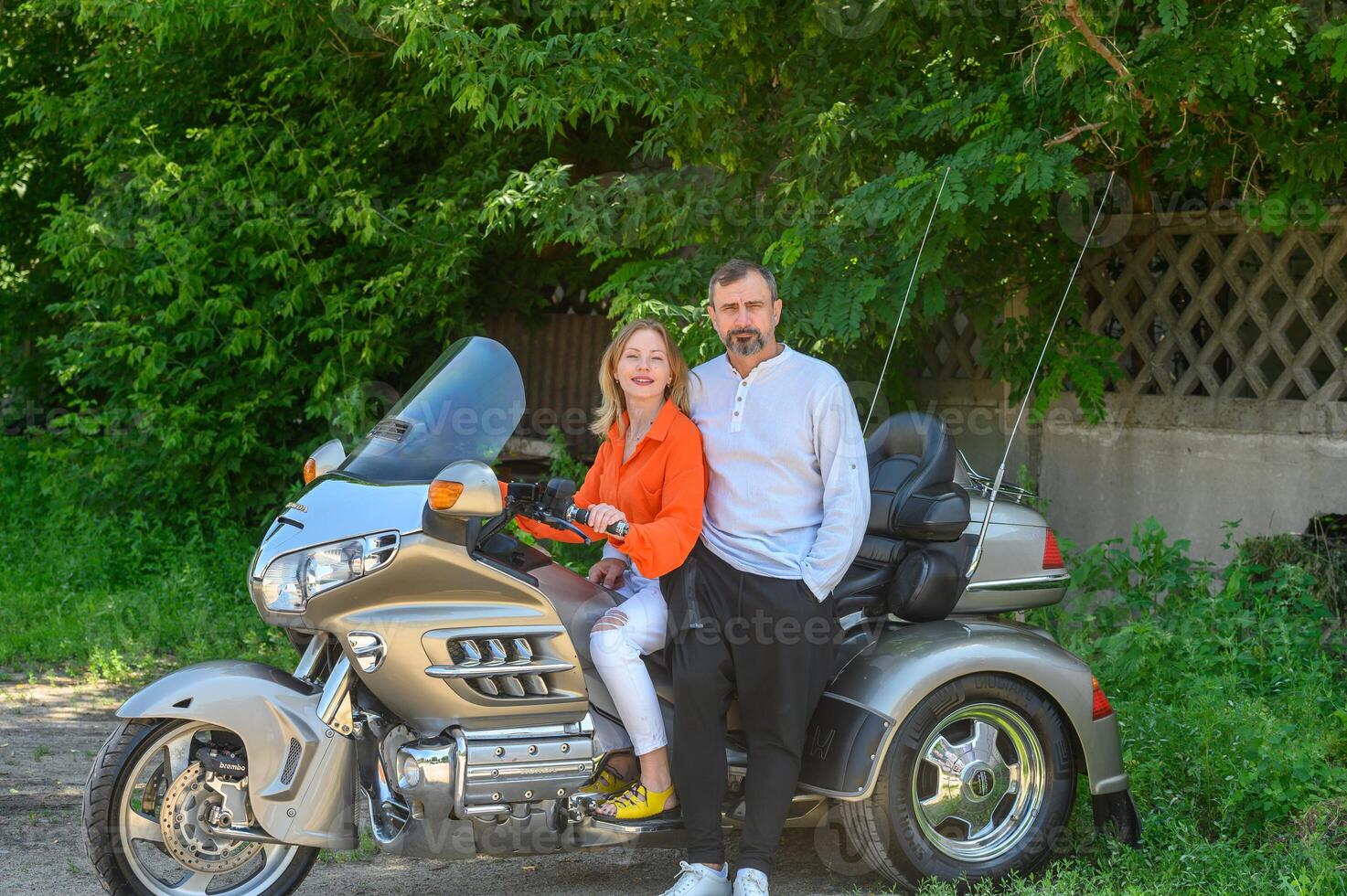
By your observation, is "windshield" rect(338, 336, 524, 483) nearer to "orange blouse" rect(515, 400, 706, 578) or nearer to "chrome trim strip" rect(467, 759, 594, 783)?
"orange blouse" rect(515, 400, 706, 578)

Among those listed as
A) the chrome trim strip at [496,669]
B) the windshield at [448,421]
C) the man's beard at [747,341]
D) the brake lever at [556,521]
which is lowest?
the chrome trim strip at [496,669]

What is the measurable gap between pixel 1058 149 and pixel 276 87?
5431mm

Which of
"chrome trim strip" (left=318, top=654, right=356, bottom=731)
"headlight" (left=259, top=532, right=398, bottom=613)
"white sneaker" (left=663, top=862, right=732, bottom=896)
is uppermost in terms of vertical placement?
"headlight" (left=259, top=532, right=398, bottom=613)

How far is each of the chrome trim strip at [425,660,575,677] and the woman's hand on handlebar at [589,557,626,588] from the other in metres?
0.50

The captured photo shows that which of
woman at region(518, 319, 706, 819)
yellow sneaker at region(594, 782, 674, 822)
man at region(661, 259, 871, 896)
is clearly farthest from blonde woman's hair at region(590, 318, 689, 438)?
yellow sneaker at region(594, 782, 674, 822)

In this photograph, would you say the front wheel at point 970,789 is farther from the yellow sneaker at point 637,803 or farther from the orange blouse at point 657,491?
the orange blouse at point 657,491

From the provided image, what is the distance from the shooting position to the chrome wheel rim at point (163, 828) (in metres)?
3.67

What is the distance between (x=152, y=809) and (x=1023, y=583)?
2601 mm

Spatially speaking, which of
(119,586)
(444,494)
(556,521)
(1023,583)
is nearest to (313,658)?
(444,494)

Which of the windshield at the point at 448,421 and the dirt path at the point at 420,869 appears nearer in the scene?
the windshield at the point at 448,421

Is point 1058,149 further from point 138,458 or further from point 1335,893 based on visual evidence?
point 138,458

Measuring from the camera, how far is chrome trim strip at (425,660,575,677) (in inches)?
144

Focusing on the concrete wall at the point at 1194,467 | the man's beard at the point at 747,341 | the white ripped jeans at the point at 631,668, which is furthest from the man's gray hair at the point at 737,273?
the concrete wall at the point at 1194,467

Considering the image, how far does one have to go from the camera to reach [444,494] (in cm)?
355
